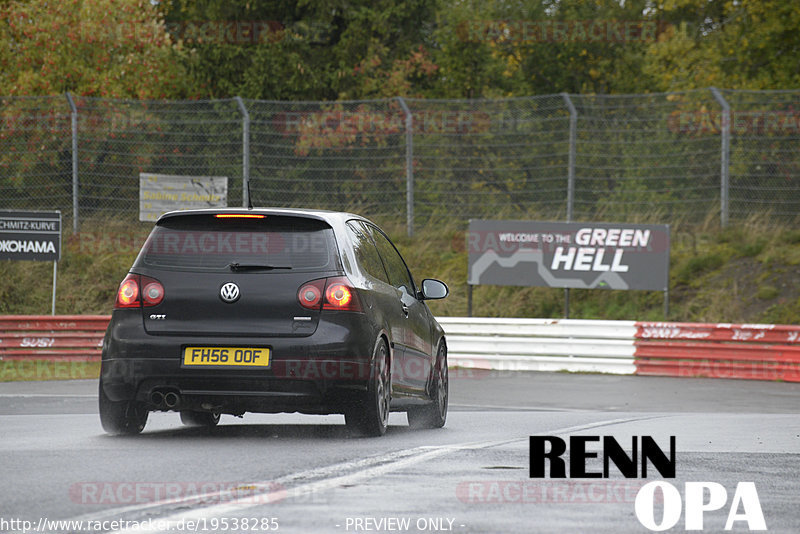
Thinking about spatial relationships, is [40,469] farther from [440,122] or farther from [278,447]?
[440,122]

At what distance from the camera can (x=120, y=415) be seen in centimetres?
949

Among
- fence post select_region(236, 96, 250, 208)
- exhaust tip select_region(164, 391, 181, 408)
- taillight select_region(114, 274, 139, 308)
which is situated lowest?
exhaust tip select_region(164, 391, 181, 408)

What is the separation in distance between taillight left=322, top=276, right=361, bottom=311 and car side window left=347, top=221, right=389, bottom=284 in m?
0.51

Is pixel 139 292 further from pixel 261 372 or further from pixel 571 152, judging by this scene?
pixel 571 152

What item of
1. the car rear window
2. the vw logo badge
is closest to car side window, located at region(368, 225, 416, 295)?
the car rear window

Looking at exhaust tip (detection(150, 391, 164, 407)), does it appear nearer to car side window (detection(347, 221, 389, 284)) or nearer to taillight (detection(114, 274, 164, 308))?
taillight (detection(114, 274, 164, 308))

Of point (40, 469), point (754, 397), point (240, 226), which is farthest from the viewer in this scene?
point (754, 397)

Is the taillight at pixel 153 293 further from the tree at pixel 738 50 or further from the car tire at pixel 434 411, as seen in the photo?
the tree at pixel 738 50

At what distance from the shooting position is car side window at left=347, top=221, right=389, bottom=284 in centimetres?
981

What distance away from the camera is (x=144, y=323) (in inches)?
362

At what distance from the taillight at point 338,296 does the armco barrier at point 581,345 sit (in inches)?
539

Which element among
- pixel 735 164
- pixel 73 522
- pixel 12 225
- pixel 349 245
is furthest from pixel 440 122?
pixel 73 522

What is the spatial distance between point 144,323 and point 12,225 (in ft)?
59.3

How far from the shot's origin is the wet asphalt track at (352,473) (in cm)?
593
